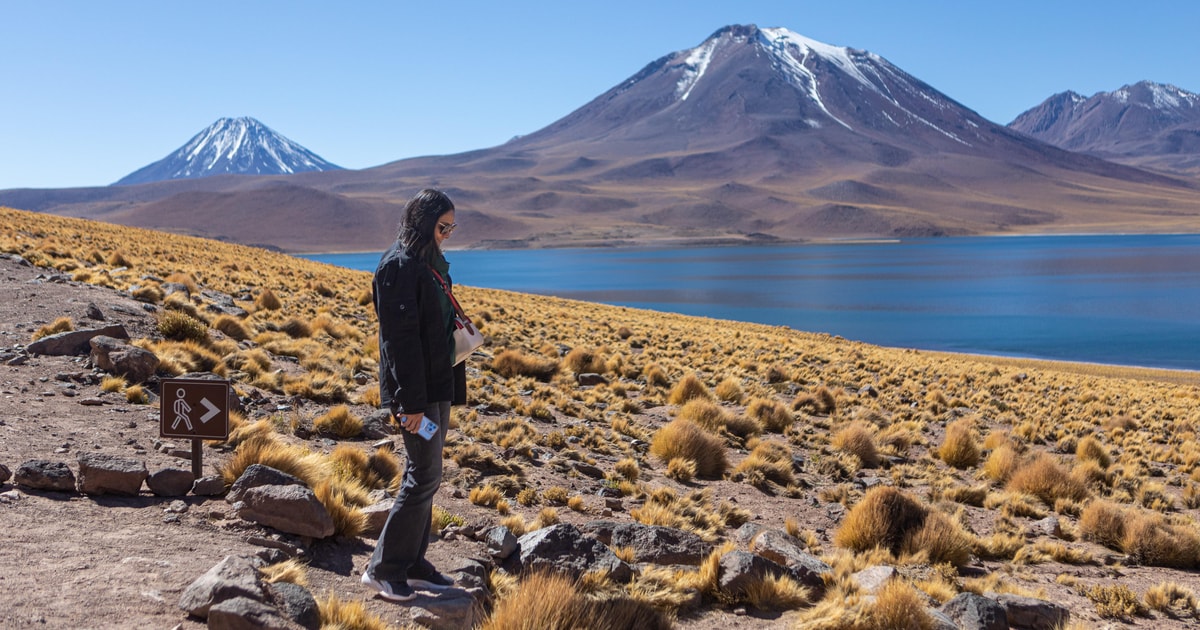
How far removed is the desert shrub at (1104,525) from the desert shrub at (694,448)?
125 inches

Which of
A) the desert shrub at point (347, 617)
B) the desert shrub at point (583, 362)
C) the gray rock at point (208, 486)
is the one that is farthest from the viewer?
the desert shrub at point (583, 362)

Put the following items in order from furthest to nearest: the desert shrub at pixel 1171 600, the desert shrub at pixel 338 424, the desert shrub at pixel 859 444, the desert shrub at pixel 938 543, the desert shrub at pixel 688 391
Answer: the desert shrub at pixel 688 391, the desert shrub at pixel 859 444, the desert shrub at pixel 338 424, the desert shrub at pixel 938 543, the desert shrub at pixel 1171 600

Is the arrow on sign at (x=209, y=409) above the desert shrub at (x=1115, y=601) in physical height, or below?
above

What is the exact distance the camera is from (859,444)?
9.91 metres

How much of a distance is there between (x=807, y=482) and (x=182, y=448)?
5720 millimetres

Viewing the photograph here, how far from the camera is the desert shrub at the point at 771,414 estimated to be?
10992mm

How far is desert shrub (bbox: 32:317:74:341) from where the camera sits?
27.2 feet

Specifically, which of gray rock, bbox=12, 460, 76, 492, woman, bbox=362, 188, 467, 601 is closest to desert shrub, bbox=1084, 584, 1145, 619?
woman, bbox=362, 188, 467, 601

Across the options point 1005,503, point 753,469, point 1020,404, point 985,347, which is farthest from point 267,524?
point 985,347

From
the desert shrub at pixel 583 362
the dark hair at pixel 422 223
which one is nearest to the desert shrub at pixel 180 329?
the desert shrub at pixel 583 362

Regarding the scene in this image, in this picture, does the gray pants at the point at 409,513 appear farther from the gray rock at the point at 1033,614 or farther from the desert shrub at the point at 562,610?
the gray rock at the point at 1033,614

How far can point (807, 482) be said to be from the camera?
8.52 m

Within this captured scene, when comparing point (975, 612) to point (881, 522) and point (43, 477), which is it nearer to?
point (881, 522)

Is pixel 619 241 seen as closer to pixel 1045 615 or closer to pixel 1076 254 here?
pixel 1076 254
